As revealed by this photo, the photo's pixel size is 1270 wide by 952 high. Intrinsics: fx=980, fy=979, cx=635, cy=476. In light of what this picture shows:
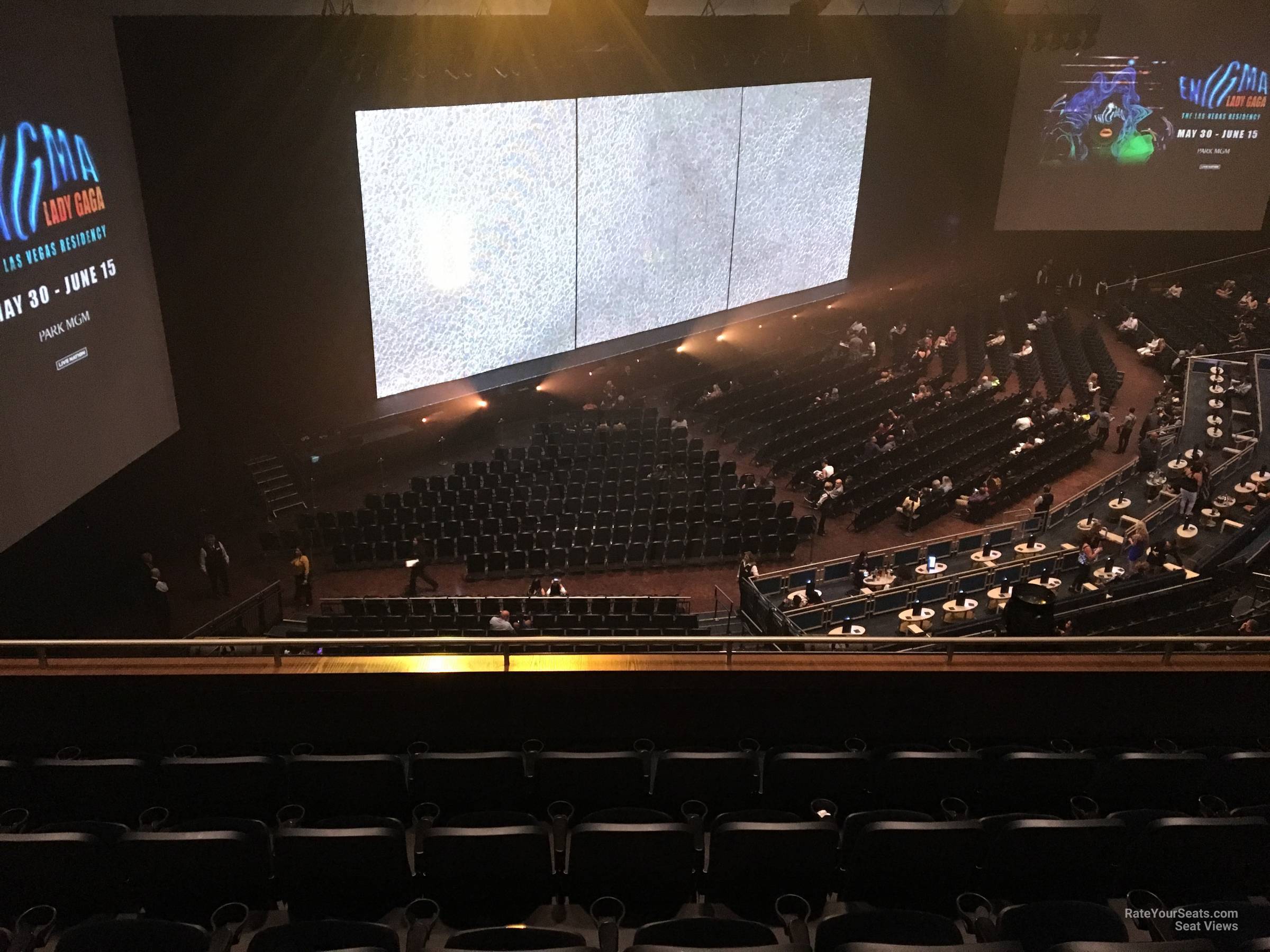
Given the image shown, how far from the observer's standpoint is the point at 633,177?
55.3 feet

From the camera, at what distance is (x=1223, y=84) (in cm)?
2200

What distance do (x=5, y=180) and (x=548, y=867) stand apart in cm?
826

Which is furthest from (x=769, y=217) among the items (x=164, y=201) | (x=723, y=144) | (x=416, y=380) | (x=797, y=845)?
(x=797, y=845)

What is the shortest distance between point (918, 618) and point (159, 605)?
833 cm

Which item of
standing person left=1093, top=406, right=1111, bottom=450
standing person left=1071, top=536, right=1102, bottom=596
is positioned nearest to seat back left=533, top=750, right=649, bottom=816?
standing person left=1071, top=536, right=1102, bottom=596

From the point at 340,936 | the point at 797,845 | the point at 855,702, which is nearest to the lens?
the point at 340,936

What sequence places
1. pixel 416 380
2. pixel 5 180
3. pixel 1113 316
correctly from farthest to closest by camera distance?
pixel 1113 316
pixel 416 380
pixel 5 180

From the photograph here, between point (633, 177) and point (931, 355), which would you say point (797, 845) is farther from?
point (931, 355)

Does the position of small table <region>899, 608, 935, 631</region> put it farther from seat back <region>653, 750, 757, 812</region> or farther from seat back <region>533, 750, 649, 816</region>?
seat back <region>533, 750, 649, 816</region>

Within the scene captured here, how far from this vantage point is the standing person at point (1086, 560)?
37.3 feet

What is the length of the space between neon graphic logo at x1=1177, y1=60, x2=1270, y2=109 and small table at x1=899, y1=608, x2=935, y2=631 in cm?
1750

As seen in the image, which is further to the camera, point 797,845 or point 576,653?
point 576,653

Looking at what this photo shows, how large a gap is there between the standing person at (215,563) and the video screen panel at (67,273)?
1272 millimetres

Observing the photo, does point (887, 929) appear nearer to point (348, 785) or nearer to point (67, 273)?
point (348, 785)
